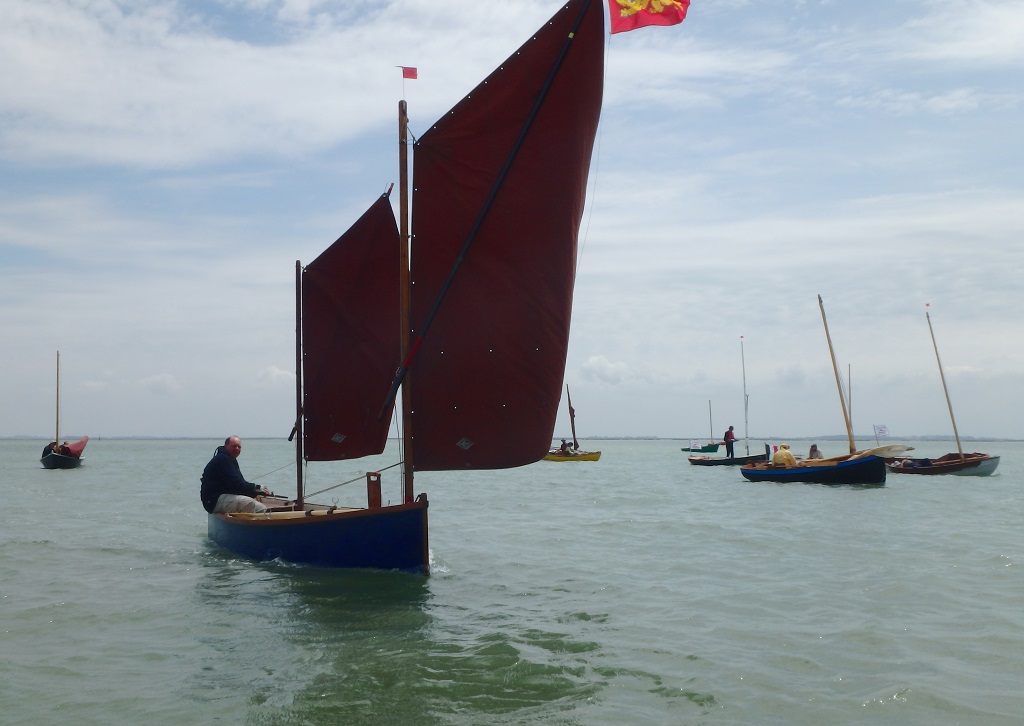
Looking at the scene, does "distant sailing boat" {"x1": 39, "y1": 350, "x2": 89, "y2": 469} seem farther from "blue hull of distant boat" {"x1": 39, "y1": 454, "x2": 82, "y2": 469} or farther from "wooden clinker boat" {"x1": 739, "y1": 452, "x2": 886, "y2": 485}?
"wooden clinker boat" {"x1": 739, "y1": 452, "x2": 886, "y2": 485}

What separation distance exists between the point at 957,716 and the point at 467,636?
5.07 m

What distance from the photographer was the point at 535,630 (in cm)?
1059

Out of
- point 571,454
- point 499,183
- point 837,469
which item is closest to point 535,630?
point 499,183

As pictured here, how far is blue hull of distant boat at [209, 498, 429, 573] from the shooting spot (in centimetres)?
1223

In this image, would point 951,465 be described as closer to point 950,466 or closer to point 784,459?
point 950,466

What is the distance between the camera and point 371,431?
665 inches

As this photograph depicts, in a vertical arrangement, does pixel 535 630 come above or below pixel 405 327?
below

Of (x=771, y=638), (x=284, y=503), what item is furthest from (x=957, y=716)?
(x=284, y=503)

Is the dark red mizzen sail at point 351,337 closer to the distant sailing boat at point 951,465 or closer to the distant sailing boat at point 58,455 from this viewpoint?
the distant sailing boat at point 951,465

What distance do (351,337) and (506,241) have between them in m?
5.96

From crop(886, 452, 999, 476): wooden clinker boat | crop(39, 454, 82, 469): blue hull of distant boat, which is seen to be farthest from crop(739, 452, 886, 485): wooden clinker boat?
crop(39, 454, 82, 469): blue hull of distant boat

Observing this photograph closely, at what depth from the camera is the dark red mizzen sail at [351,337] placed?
631 inches

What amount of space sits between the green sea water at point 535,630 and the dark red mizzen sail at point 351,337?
9.47ft

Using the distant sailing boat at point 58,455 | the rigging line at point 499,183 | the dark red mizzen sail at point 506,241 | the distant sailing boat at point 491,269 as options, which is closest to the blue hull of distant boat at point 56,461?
the distant sailing boat at point 58,455
